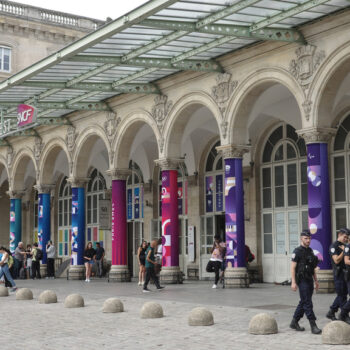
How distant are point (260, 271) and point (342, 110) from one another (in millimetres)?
6245

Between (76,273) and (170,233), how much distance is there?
6418 mm

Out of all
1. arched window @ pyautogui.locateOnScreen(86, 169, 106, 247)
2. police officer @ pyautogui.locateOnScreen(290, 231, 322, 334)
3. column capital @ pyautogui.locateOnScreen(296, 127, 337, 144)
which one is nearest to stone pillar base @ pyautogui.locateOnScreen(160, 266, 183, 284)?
column capital @ pyautogui.locateOnScreen(296, 127, 337, 144)

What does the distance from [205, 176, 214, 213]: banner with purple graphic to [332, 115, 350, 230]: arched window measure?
5924 mm

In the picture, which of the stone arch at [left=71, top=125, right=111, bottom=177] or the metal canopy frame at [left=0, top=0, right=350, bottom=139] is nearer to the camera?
the metal canopy frame at [left=0, top=0, right=350, bottom=139]

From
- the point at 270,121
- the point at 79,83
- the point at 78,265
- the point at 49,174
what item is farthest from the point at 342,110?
the point at 49,174

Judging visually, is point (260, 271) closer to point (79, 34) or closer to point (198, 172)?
point (198, 172)

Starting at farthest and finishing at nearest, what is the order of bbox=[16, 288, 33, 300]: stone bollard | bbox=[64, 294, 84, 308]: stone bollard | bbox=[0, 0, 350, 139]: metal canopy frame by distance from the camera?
bbox=[16, 288, 33, 300]: stone bollard → bbox=[0, 0, 350, 139]: metal canopy frame → bbox=[64, 294, 84, 308]: stone bollard

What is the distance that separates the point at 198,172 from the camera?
25047 mm

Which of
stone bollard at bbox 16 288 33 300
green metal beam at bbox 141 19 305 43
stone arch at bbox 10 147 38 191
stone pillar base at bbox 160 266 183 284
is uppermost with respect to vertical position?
green metal beam at bbox 141 19 305 43

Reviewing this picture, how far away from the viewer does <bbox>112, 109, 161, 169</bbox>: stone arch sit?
22.7 m

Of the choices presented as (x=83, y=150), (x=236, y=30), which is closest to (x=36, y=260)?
(x=83, y=150)

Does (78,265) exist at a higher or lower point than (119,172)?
lower

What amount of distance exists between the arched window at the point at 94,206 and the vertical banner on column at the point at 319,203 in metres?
15.7

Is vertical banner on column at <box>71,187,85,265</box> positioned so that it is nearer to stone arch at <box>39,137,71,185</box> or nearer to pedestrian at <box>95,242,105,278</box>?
pedestrian at <box>95,242,105,278</box>
